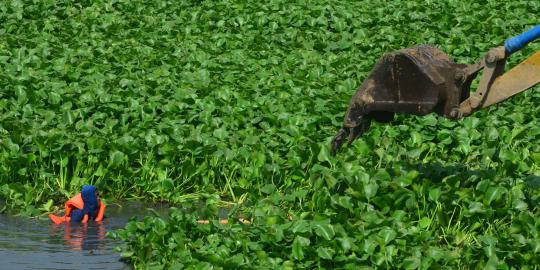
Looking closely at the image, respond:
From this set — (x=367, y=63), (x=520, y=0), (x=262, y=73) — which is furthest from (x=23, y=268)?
(x=520, y=0)

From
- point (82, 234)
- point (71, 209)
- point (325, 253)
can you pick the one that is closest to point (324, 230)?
point (325, 253)

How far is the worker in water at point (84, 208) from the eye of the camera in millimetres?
8938

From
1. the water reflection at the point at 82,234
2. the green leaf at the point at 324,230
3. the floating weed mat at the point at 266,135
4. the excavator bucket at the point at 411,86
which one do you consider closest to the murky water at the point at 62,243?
the water reflection at the point at 82,234

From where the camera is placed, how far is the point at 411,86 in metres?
7.35

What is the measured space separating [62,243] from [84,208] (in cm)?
52

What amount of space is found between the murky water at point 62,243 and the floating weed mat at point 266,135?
0.81ft

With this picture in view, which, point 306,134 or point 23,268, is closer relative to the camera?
point 23,268

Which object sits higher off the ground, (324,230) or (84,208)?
(324,230)

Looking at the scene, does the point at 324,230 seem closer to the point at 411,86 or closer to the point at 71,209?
the point at 411,86

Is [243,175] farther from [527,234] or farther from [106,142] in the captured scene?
[527,234]

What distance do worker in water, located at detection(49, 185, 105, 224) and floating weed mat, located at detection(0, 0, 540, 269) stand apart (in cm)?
30

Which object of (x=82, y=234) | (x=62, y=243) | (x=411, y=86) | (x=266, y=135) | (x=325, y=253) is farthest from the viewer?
(x=266, y=135)

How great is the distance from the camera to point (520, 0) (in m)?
15.3

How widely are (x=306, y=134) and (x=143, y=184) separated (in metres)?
1.41
